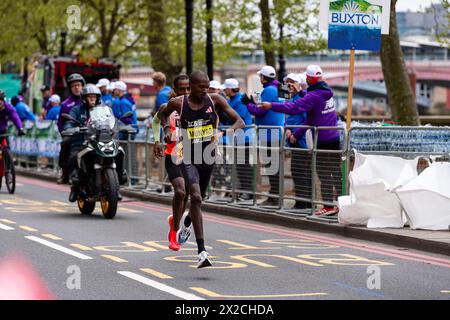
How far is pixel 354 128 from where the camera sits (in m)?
14.6

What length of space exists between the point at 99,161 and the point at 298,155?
2.84m

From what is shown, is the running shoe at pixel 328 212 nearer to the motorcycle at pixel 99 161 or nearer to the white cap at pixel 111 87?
the motorcycle at pixel 99 161

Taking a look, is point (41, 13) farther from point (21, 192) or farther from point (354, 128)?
point (354, 128)

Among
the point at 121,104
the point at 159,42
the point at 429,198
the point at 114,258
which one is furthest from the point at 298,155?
the point at 159,42

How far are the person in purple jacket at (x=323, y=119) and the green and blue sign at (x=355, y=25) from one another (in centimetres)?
59

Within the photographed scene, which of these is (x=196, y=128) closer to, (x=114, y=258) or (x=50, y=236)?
(x=114, y=258)

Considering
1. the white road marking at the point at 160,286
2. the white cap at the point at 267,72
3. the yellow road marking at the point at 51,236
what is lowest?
the yellow road marking at the point at 51,236

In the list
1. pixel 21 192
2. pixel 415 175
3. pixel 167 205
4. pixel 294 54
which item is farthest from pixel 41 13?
pixel 415 175

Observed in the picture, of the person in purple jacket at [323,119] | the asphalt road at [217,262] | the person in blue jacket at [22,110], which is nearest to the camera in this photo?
the asphalt road at [217,262]

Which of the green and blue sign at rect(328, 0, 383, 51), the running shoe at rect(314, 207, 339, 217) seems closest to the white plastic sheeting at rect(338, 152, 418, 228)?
the running shoe at rect(314, 207, 339, 217)

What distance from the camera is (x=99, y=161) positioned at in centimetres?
1644

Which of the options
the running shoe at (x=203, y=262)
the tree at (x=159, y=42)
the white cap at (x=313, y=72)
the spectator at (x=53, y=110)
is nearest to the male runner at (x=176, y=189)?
the running shoe at (x=203, y=262)

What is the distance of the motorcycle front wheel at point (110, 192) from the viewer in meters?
16.1

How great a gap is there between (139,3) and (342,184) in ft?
96.5
